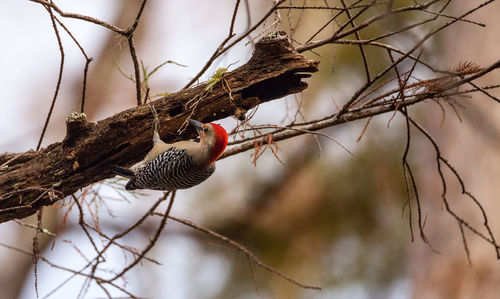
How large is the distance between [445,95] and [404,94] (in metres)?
0.22

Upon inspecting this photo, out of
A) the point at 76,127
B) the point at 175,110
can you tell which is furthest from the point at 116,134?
the point at 175,110

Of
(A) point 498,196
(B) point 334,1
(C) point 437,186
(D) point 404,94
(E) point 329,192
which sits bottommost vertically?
(D) point 404,94

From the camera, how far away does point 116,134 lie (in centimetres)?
254

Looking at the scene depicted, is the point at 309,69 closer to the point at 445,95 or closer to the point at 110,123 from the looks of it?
the point at 445,95

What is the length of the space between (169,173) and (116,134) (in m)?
0.45

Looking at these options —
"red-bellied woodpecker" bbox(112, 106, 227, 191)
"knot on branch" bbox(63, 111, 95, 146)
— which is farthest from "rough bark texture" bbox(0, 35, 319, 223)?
"red-bellied woodpecker" bbox(112, 106, 227, 191)

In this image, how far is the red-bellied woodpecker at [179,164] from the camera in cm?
281

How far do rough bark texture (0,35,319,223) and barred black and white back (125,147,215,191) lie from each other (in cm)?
24

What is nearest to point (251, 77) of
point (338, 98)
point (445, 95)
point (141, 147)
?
point (141, 147)

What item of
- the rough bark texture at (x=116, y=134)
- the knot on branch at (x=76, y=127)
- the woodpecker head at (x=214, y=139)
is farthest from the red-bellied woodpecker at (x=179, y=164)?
the knot on branch at (x=76, y=127)

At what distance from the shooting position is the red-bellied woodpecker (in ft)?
9.21

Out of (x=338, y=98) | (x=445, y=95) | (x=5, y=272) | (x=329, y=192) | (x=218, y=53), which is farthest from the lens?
(x=329, y=192)

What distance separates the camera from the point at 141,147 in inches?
105

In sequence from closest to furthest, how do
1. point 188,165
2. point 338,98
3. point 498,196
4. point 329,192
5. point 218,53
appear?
point 218,53, point 188,165, point 498,196, point 338,98, point 329,192
